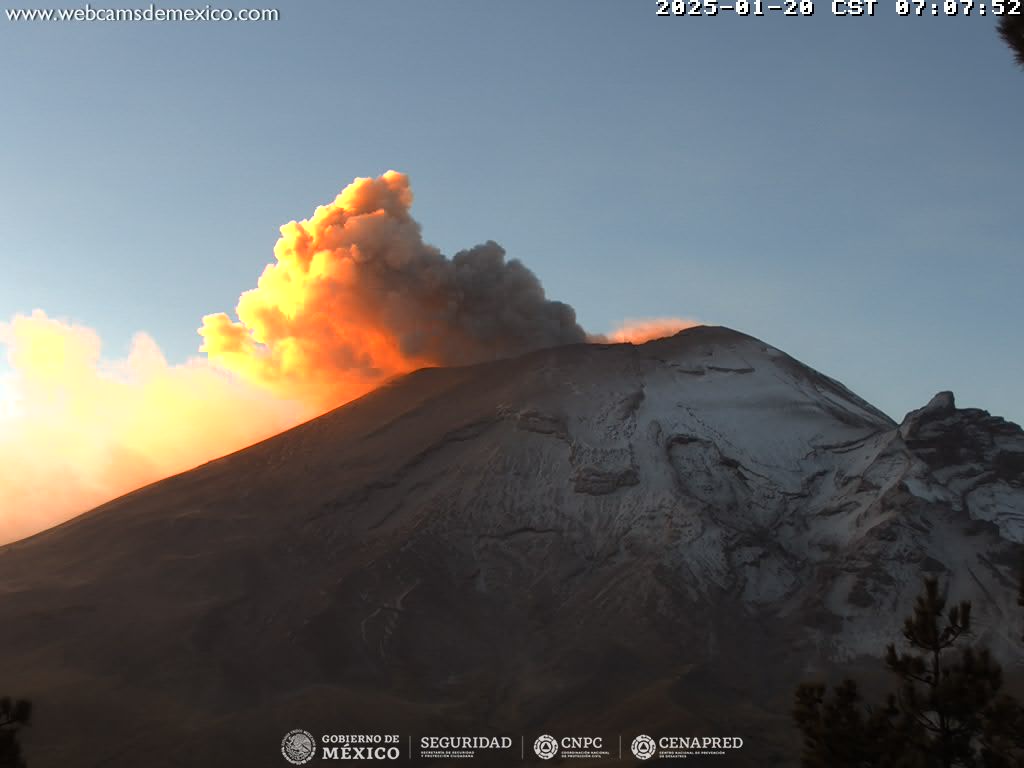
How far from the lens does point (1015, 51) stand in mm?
15867

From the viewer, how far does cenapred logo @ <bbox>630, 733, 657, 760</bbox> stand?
81.3 meters

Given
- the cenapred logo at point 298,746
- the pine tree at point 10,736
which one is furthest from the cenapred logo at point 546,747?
the pine tree at point 10,736

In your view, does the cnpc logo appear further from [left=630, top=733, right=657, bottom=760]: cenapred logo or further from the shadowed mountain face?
[left=630, top=733, right=657, bottom=760]: cenapred logo

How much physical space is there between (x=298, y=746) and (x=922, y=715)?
61859 millimetres

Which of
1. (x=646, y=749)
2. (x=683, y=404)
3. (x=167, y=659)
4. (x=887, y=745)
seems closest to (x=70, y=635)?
(x=167, y=659)

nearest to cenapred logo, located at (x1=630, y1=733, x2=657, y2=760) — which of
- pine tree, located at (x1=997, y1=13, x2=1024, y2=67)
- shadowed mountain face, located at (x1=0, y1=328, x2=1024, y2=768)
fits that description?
shadowed mountain face, located at (x1=0, y1=328, x2=1024, y2=768)

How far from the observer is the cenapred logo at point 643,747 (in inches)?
3201

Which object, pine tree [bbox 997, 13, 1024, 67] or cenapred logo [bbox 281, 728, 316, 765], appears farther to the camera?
cenapred logo [bbox 281, 728, 316, 765]

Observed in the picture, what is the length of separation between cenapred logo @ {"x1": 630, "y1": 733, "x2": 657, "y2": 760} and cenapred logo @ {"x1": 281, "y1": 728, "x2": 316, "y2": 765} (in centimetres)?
2144

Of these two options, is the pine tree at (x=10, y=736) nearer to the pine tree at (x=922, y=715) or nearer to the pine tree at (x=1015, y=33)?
the pine tree at (x=922, y=715)

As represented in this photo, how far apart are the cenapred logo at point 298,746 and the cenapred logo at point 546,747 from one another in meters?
15.1

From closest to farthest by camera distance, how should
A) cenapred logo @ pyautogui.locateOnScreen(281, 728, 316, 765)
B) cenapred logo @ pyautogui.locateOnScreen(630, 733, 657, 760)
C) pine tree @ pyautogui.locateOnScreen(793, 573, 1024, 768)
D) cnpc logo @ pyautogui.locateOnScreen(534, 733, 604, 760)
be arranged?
pine tree @ pyautogui.locateOnScreen(793, 573, 1024, 768), cenapred logo @ pyautogui.locateOnScreen(630, 733, 657, 760), cenapred logo @ pyautogui.locateOnScreen(281, 728, 316, 765), cnpc logo @ pyautogui.locateOnScreen(534, 733, 604, 760)

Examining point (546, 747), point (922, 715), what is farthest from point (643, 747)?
point (922, 715)

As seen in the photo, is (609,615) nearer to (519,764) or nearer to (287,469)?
(519,764)
